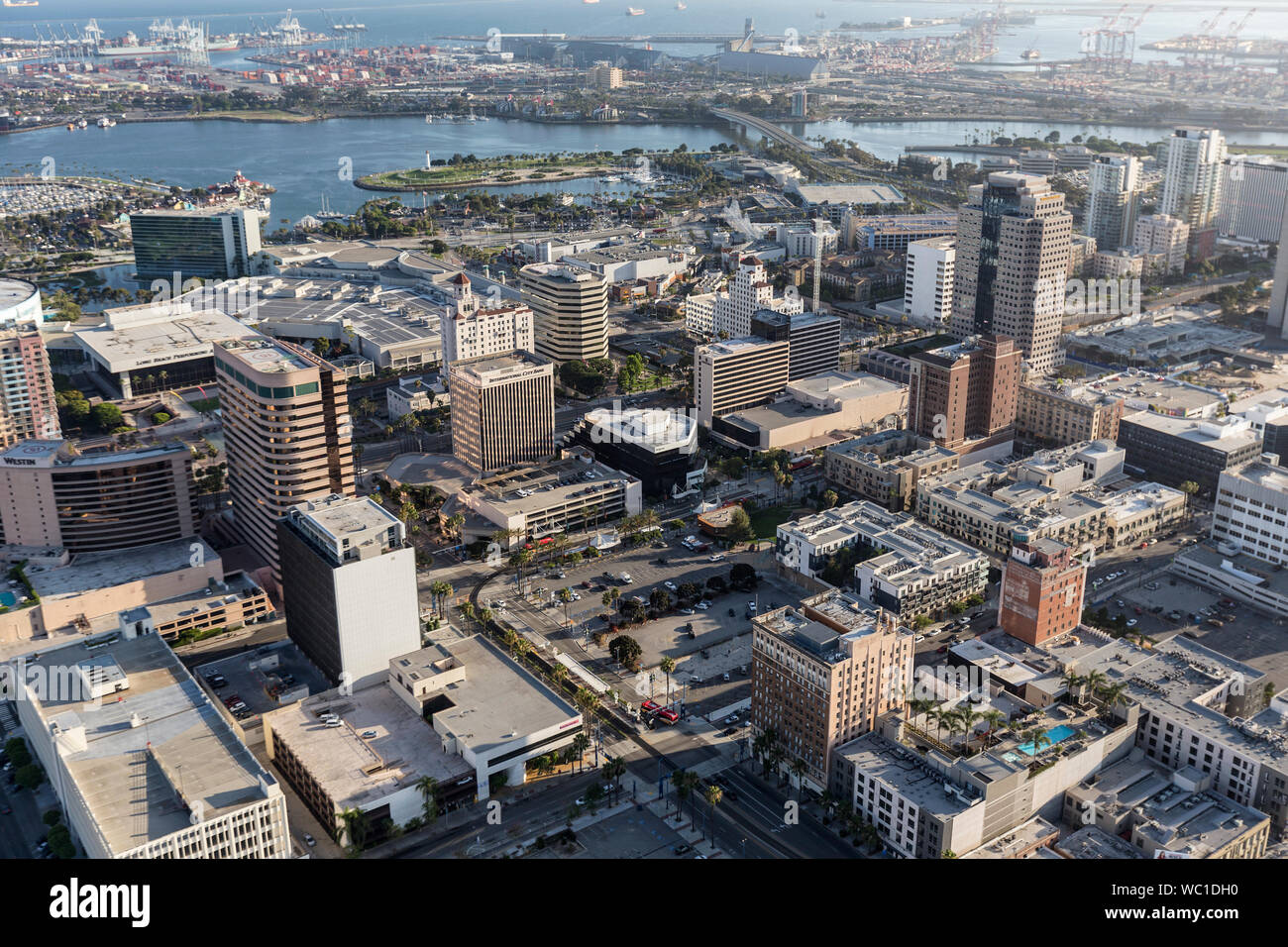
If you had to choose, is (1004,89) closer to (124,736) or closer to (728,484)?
(728,484)

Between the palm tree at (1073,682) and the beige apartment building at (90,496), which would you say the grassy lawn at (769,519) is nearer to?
the palm tree at (1073,682)

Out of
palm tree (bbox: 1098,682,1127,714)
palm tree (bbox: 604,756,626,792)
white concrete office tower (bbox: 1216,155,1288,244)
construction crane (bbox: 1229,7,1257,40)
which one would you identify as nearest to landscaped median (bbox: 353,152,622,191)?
white concrete office tower (bbox: 1216,155,1288,244)

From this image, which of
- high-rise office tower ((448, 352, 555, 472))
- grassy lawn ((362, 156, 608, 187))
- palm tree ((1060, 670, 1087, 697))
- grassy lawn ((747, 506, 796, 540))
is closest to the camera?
palm tree ((1060, 670, 1087, 697))

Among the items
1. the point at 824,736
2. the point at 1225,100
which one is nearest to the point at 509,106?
the point at 1225,100

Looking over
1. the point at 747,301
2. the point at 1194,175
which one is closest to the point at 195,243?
the point at 747,301

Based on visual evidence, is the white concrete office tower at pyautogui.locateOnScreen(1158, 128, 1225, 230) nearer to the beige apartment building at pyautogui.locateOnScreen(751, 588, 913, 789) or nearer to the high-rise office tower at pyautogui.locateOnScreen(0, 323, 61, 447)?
the beige apartment building at pyautogui.locateOnScreen(751, 588, 913, 789)

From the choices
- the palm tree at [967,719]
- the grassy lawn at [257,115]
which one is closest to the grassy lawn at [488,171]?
the grassy lawn at [257,115]
